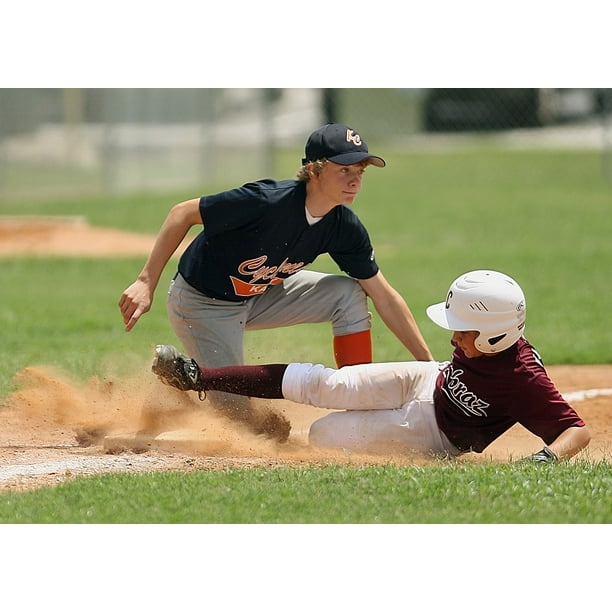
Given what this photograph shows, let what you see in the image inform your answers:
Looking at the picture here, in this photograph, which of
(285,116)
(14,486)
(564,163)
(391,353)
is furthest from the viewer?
(285,116)

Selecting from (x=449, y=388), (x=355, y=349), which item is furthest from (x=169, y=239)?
(x=449, y=388)

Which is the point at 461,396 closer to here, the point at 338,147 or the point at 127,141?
the point at 338,147

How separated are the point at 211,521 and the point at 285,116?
35.4m

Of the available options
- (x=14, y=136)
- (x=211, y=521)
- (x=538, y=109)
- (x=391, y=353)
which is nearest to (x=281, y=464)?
(x=211, y=521)

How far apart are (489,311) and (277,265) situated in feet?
4.29

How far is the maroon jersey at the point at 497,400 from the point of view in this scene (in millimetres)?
5090

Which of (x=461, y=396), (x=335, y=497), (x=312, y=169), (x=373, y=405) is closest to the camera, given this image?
(x=335, y=497)

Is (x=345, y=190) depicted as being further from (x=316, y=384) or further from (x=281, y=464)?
(x=281, y=464)

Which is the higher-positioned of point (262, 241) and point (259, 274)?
point (262, 241)

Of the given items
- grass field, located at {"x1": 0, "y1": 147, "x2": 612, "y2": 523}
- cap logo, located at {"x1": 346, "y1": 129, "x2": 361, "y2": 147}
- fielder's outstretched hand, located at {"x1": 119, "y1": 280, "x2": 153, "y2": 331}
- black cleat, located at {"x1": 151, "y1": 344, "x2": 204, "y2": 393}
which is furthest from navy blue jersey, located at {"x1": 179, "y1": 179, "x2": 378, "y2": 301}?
grass field, located at {"x1": 0, "y1": 147, "x2": 612, "y2": 523}

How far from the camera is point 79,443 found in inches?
228

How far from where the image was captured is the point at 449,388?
5.32 meters

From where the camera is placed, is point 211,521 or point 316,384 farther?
point 316,384

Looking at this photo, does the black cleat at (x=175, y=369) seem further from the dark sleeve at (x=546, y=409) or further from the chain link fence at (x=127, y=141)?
the chain link fence at (x=127, y=141)
